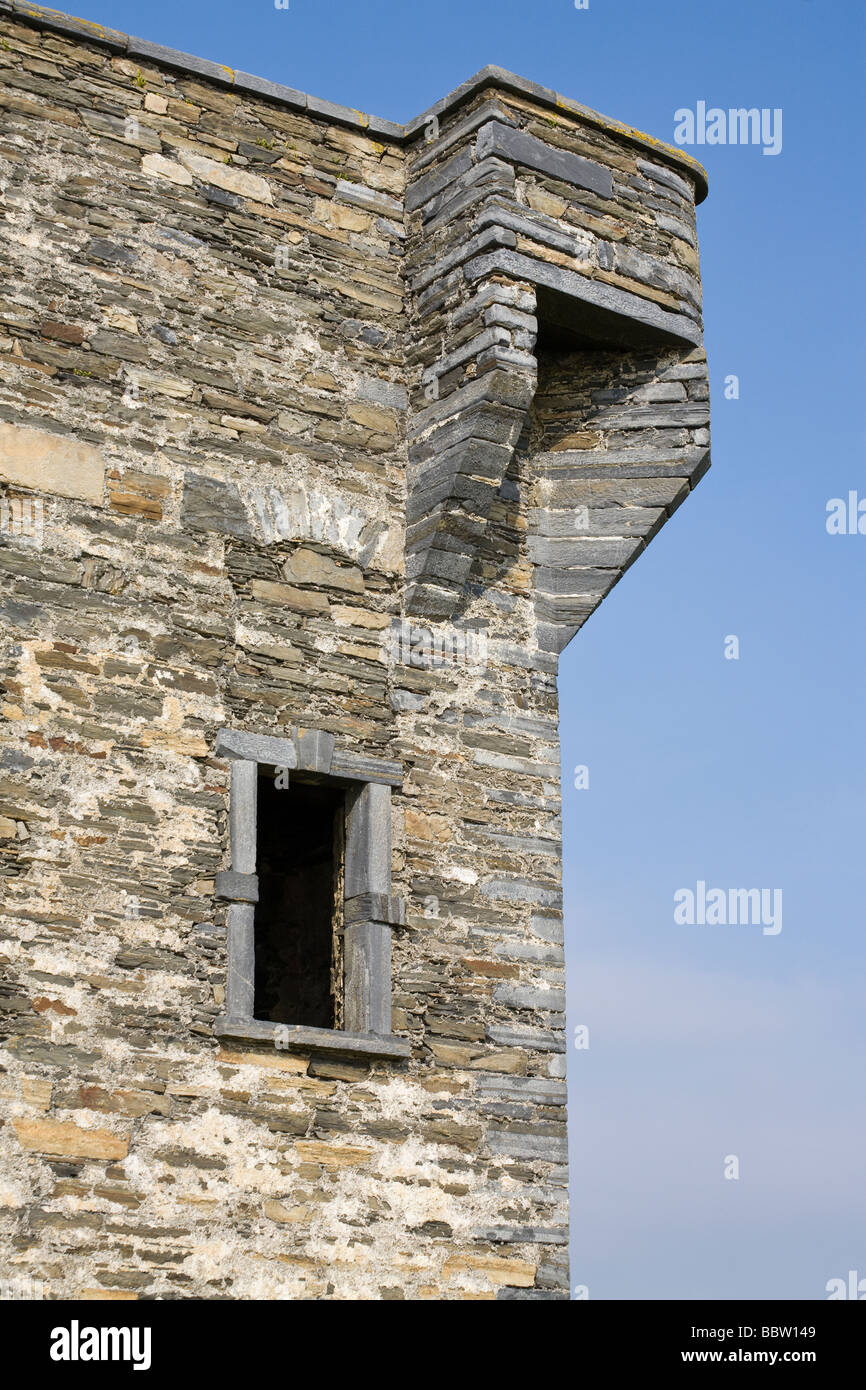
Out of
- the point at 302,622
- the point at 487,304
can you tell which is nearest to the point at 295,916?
the point at 302,622

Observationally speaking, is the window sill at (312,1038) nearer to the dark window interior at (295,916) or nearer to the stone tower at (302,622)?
the stone tower at (302,622)

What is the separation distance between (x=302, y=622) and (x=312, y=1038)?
175cm

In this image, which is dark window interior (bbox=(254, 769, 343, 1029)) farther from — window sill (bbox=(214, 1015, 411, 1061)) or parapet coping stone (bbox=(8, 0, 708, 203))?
parapet coping stone (bbox=(8, 0, 708, 203))

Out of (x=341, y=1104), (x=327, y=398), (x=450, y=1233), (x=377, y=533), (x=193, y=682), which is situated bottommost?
(x=450, y=1233)

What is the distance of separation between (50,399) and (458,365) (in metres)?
1.82

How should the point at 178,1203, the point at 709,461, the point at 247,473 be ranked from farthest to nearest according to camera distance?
the point at 709,461, the point at 247,473, the point at 178,1203

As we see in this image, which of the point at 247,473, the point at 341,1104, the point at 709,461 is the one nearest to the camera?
the point at 341,1104

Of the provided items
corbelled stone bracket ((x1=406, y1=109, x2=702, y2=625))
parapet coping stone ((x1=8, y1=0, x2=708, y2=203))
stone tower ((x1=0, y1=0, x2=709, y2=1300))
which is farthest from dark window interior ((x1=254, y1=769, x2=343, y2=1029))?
parapet coping stone ((x1=8, y1=0, x2=708, y2=203))

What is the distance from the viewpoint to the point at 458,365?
8.12 meters

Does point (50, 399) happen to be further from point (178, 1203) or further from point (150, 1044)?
point (178, 1203)

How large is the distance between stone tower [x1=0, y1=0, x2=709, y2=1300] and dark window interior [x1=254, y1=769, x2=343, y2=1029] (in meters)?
0.03

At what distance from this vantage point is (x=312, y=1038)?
7.08 meters

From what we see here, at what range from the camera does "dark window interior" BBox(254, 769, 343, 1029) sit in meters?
8.98

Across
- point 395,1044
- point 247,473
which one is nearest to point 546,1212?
point 395,1044
